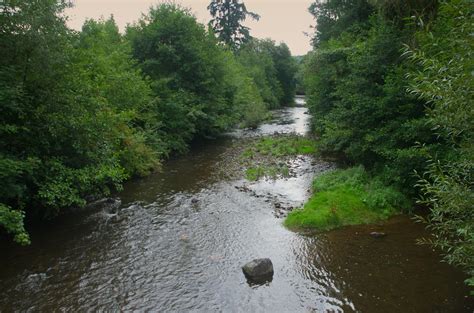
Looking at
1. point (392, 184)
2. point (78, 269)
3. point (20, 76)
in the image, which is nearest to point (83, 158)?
point (20, 76)

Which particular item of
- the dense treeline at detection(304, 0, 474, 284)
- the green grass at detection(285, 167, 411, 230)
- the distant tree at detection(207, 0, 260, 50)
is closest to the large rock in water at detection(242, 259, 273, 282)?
the green grass at detection(285, 167, 411, 230)

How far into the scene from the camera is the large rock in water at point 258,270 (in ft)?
33.3

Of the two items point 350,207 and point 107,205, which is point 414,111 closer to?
point 350,207

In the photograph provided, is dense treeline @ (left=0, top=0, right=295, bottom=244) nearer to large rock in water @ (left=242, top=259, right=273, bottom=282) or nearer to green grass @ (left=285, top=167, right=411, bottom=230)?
large rock in water @ (left=242, top=259, right=273, bottom=282)

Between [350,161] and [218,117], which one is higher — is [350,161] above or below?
below

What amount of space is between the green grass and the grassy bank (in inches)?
239

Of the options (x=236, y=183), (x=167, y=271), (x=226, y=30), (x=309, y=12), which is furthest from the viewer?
(x=226, y=30)

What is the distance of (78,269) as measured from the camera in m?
10.9

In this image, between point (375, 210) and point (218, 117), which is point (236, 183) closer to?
point (375, 210)

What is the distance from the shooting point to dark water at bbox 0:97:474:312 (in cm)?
903

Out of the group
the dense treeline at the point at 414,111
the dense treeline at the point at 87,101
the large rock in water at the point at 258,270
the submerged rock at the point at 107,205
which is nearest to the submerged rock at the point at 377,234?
the dense treeline at the point at 414,111

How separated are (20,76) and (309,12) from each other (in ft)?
119

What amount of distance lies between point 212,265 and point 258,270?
5.54 feet

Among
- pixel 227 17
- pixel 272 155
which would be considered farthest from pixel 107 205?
pixel 227 17
